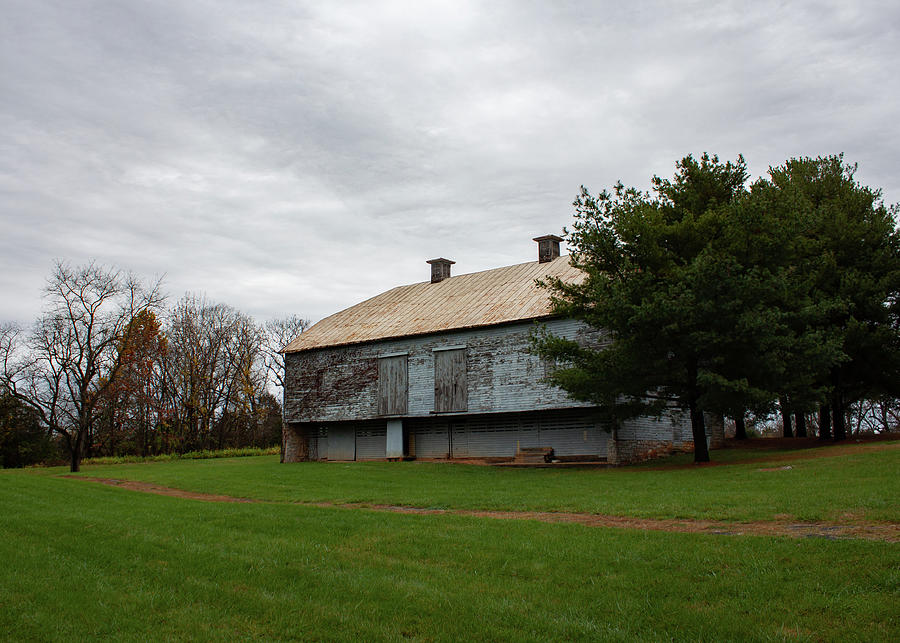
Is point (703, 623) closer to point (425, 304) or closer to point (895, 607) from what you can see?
point (895, 607)

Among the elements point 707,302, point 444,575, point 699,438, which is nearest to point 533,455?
point 699,438

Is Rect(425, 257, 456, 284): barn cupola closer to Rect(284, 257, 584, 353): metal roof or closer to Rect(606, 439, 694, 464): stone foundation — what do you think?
Rect(284, 257, 584, 353): metal roof

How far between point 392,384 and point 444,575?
25637 millimetres

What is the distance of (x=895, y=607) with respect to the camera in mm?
5684

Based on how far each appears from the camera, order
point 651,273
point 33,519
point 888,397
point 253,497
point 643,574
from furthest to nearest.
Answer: point 888,397, point 651,273, point 253,497, point 33,519, point 643,574

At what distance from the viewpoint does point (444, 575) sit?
7.50 meters

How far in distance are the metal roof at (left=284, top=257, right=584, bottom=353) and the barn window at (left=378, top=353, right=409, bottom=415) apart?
3.91ft

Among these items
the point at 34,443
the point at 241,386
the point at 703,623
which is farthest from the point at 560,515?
the point at 241,386

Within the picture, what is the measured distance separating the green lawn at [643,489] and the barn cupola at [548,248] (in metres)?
13.1

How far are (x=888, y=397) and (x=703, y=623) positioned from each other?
31230mm

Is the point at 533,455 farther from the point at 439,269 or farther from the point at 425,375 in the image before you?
the point at 439,269

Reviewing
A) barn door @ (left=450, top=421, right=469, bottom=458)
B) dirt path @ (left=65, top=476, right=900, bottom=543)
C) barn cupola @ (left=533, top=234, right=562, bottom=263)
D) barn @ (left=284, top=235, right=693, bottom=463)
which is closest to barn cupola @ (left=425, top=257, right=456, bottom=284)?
barn @ (left=284, top=235, right=693, bottom=463)

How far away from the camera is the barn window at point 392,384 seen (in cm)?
3256

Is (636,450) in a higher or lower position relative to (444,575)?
lower
